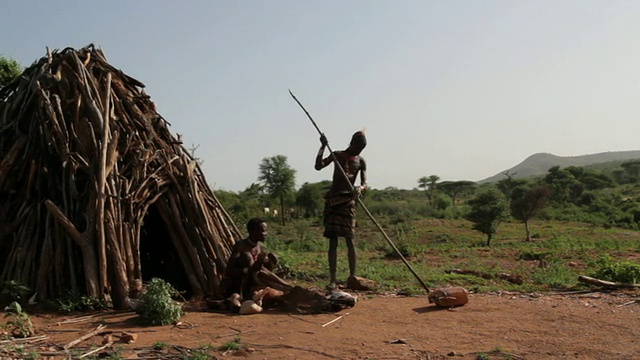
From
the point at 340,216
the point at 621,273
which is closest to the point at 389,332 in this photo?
the point at 340,216

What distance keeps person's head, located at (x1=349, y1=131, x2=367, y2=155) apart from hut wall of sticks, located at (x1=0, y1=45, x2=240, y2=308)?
5.80 ft

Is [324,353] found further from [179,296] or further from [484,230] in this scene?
[484,230]

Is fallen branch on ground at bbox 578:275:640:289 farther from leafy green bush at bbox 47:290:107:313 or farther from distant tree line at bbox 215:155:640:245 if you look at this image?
distant tree line at bbox 215:155:640:245

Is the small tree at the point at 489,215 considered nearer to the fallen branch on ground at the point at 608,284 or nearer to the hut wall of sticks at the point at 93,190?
the fallen branch on ground at the point at 608,284

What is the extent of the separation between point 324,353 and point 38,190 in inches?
148

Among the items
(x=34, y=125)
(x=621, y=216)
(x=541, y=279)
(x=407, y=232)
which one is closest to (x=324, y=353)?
(x=34, y=125)

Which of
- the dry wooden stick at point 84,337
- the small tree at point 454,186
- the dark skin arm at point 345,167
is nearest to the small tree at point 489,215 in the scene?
the dark skin arm at point 345,167

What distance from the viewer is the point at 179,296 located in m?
5.91

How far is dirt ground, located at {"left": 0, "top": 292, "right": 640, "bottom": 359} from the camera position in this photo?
3869mm

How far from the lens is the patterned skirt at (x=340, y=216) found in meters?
6.36

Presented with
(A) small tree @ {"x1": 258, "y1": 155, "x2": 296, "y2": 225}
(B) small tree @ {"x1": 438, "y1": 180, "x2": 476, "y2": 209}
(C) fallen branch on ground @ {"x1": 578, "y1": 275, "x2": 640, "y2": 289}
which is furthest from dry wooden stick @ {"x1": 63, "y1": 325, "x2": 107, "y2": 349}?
(B) small tree @ {"x1": 438, "y1": 180, "x2": 476, "y2": 209}

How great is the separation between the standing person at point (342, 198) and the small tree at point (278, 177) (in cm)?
1977

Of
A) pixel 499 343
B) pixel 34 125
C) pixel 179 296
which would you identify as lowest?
pixel 499 343

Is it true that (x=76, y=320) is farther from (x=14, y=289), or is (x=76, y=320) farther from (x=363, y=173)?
(x=363, y=173)
